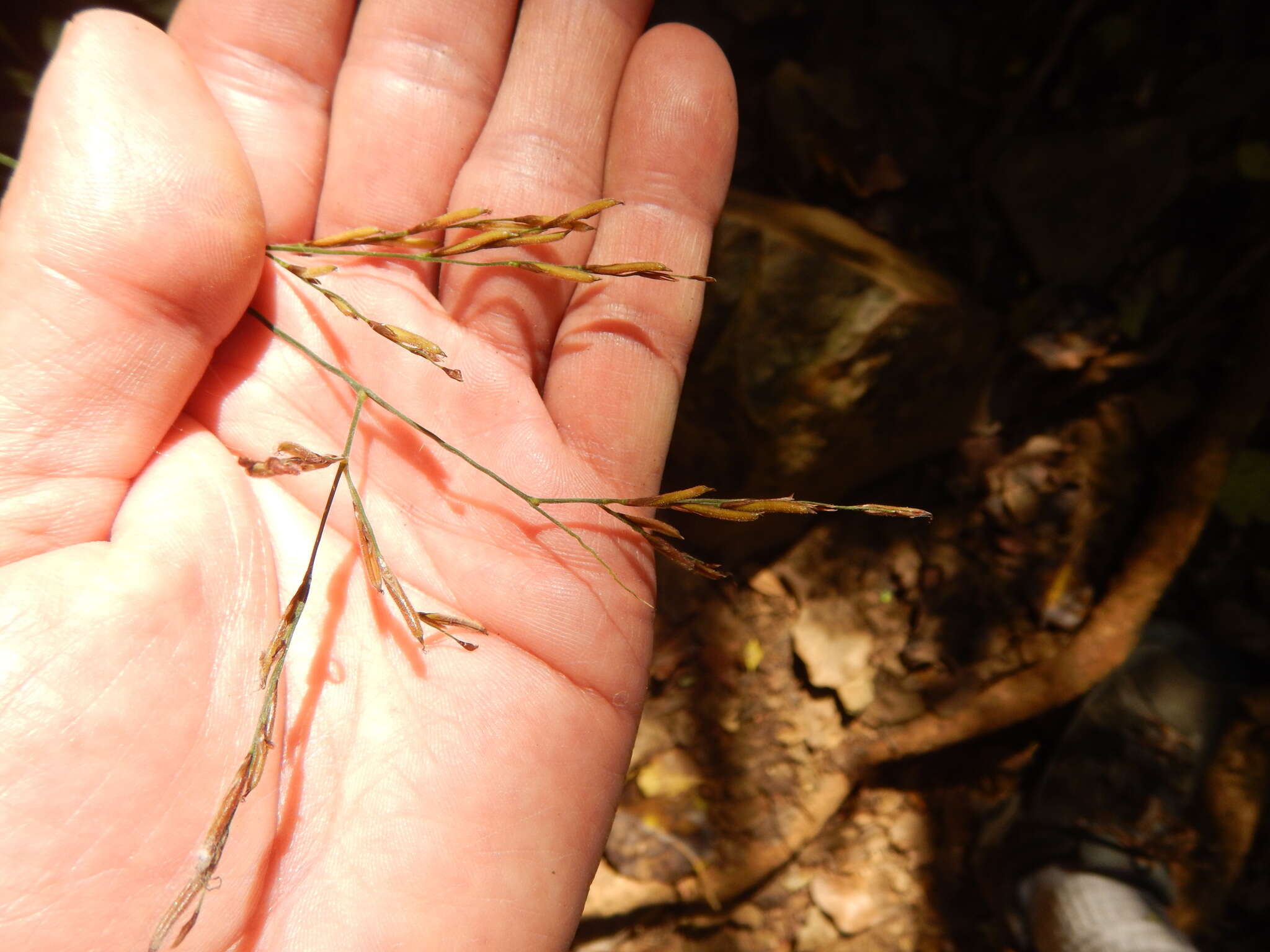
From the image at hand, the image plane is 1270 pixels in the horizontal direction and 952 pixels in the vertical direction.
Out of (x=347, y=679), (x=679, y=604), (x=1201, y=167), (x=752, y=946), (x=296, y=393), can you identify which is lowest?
(x=752, y=946)

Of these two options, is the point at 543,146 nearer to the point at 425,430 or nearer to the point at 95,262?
the point at 425,430

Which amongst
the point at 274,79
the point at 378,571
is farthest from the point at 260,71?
the point at 378,571

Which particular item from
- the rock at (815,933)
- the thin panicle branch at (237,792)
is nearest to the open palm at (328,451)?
the thin panicle branch at (237,792)

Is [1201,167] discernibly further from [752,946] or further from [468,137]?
[752,946]

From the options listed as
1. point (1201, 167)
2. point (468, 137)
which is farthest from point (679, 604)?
point (1201, 167)

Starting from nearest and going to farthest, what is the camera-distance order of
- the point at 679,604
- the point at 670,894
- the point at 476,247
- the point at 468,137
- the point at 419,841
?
1. the point at 419,841
2. the point at 476,247
3. the point at 468,137
4. the point at 670,894
5. the point at 679,604

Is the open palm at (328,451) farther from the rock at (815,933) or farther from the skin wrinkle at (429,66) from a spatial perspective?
the rock at (815,933)

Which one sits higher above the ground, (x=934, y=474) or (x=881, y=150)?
(x=881, y=150)
